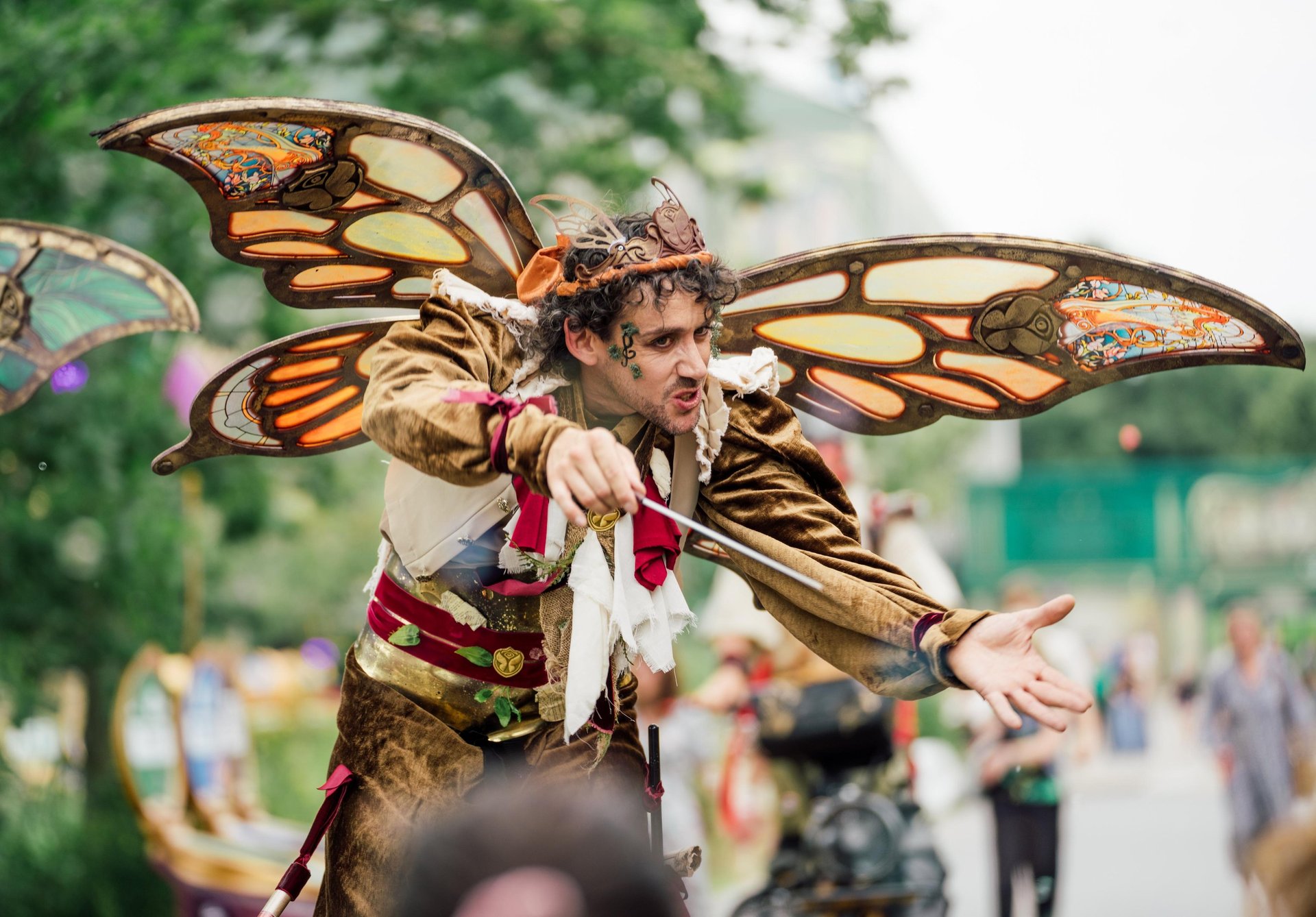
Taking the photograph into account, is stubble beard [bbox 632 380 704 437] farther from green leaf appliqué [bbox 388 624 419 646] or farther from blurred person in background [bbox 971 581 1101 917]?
blurred person in background [bbox 971 581 1101 917]

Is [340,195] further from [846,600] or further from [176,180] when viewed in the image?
[176,180]

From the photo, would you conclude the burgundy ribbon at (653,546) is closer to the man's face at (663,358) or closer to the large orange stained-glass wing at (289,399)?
the man's face at (663,358)

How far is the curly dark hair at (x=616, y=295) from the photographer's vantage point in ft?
8.73

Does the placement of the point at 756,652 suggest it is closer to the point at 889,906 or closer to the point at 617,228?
the point at 889,906

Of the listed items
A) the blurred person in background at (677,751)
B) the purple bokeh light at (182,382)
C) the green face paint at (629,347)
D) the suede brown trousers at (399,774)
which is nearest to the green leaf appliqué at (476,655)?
the suede brown trousers at (399,774)

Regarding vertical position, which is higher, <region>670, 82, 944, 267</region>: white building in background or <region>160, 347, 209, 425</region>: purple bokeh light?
<region>670, 82, 944, 267</region>: white building in background

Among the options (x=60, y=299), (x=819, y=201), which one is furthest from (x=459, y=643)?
(x=819, y=201)

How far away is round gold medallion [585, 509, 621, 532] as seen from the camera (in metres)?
2.74

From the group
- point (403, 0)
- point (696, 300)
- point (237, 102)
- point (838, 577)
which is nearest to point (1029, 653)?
point (838, 577)

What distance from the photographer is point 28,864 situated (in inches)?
→ 318

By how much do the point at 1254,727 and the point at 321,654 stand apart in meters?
11.6

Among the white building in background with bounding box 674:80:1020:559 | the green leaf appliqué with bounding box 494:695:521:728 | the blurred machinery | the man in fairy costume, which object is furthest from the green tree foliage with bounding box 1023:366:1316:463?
the green leaf appliqué with bounding box 494:695:521:728

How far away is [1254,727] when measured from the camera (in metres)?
7.91

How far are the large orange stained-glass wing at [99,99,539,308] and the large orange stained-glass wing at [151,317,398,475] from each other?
10 cm
